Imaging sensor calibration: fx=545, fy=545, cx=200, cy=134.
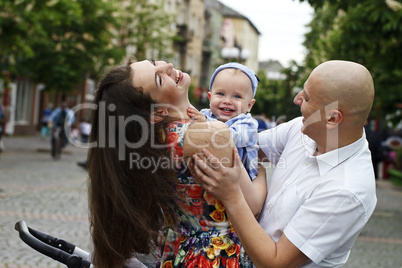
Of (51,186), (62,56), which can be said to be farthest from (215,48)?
(51,186)

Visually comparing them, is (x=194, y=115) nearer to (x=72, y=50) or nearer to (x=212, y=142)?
(x=212, y=142)

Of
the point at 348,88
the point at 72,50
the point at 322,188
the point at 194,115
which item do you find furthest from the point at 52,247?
the point at 72,50

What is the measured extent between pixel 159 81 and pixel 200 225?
630mm

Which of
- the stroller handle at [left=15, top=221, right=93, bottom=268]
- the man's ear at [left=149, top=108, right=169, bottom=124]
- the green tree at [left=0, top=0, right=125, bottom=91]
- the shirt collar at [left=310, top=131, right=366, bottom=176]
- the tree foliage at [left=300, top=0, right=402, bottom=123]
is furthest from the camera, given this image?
the green tree at [left=0, top=0, right=125, bottom=91]

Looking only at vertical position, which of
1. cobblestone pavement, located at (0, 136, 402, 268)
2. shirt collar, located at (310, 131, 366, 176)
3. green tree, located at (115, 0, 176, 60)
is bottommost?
cobblestone pavement, located at (0, 136, 402, 268)

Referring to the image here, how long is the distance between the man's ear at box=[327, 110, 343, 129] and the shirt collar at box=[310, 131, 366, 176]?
0.32ft

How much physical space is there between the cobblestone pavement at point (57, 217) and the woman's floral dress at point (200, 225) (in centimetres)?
49

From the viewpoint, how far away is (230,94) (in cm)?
272

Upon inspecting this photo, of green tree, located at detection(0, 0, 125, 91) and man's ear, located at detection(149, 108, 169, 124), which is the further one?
green tree, located at detection(0, 0, 125, 91)

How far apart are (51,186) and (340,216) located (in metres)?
10.2

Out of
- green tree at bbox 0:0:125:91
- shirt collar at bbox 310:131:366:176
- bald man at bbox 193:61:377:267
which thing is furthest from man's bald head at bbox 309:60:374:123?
green tree at bbox 0:0:125:91

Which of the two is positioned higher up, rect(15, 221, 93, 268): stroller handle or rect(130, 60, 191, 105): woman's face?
rect(130, 60, 191, 105): woman's face

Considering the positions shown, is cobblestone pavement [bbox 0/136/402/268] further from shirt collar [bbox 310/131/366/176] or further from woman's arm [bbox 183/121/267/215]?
shirt collar [bbox 310/131/366/176]

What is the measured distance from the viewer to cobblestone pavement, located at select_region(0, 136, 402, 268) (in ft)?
20.9
